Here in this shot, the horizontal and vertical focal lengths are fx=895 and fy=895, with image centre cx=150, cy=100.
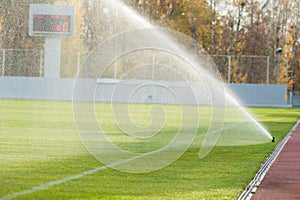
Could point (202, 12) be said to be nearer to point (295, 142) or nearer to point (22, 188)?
point (295, 142)

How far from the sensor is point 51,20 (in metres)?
49.3

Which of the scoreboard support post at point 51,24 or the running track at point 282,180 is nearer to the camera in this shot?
the running track at point 282,180

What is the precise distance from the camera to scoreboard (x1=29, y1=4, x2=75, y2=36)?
161 ft

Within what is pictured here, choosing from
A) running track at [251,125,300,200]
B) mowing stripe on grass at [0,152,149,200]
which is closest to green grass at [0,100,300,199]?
mowing stripe on grass at [0,152,149,200]

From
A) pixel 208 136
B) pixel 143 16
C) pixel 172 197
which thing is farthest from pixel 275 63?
pixel 172 197

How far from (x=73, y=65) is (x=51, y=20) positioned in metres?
3.66

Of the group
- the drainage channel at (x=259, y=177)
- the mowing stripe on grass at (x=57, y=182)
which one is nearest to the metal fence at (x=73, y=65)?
the drainage channel at (x=259, y=177)

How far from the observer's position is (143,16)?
6775 cm

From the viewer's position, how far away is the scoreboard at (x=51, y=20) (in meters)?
49.1

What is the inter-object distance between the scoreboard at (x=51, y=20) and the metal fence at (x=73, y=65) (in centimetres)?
131

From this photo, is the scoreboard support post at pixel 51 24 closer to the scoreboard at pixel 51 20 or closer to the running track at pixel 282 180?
the scoreboard at pixel 51 20

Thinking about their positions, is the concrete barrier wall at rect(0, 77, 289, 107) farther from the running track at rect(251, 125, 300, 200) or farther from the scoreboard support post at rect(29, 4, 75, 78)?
the running track at rect(251, 125, 300, 200)

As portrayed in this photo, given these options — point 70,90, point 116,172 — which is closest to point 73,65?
point 70,90

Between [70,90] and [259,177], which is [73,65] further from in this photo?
[259,177]
